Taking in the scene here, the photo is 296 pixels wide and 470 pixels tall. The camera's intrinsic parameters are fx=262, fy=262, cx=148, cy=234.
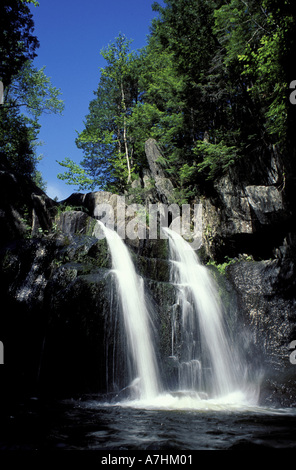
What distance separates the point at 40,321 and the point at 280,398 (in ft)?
21.1

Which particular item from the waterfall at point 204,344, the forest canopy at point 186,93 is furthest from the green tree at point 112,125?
the waterfall at point 204,344

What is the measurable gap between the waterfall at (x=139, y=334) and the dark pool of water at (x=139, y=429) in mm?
1351

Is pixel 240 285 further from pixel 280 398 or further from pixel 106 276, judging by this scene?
pixel 106 276

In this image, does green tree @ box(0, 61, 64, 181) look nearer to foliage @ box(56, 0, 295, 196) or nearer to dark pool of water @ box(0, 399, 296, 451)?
foliage @ box(56, 0, 295, 196)

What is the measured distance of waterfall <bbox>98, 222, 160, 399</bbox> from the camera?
6472 millimetres

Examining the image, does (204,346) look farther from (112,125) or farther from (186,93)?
(112,125)

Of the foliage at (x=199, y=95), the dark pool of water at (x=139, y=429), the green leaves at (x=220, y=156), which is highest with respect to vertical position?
the foliage at (x=199, y=95)

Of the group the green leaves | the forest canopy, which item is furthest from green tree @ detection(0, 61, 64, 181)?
the green leaves

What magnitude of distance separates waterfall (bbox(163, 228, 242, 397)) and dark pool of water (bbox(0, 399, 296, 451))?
2.00 m

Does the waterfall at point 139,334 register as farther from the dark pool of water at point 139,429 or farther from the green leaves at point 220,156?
the green leaves at point 220,156

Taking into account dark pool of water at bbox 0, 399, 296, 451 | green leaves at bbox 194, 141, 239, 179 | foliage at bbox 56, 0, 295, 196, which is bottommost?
dark pool of water at bbox 0, 399, 296, 451

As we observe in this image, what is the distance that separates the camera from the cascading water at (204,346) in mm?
7039

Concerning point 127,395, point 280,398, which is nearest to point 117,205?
point 127,395

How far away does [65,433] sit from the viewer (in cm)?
347
